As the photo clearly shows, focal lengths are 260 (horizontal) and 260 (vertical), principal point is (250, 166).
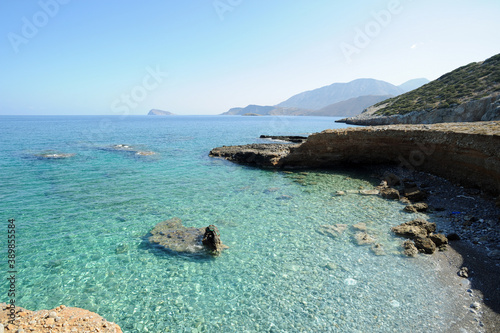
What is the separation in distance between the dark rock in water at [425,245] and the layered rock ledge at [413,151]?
5.94 metres

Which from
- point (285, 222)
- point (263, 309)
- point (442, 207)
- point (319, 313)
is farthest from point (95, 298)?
point (442, 207)

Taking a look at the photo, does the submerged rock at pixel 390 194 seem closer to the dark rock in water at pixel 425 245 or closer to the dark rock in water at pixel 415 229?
the dark rock in water at pixel 415 229

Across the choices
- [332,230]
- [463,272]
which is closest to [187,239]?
[332,230]

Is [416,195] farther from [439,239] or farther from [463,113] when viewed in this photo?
[463,113]

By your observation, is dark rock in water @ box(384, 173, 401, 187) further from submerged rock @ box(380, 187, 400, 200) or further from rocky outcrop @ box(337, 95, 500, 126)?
rocky outcrop @ box(337, 95, 500, 126)

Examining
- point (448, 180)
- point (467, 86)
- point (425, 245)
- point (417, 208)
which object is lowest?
point (425, 245)

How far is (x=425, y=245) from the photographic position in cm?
974

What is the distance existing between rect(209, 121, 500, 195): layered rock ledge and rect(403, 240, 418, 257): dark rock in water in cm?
657

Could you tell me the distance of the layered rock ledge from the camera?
44.1 feet

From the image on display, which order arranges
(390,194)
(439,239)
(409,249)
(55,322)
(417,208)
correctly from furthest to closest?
(390,194) → (417,208) → (439,239) → (409,249) → (55,322)

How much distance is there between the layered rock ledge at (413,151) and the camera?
1345 cm

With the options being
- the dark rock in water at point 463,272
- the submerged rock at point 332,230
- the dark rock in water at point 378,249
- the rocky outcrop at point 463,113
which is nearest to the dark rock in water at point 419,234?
the dark rock in water at point 378,249

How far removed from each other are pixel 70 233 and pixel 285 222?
9.30 metres

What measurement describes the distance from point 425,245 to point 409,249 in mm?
659
